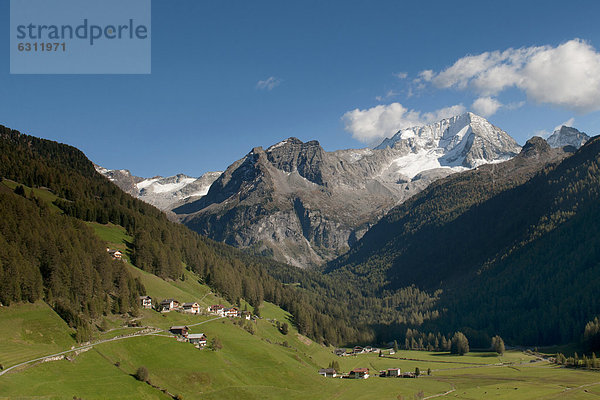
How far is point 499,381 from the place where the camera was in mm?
133875

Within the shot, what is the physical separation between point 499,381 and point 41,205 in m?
144

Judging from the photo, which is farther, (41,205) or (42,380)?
(41,205)

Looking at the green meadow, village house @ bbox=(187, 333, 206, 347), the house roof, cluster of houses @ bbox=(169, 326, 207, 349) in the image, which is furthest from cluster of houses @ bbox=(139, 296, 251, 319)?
village house @ bbox=(187, 333, 206, 347)

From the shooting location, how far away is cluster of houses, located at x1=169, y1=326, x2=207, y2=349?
11619 centimetres

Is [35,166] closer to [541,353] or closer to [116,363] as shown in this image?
[116,363]

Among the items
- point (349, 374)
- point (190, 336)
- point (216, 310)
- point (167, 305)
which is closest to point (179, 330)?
point (190, 336)

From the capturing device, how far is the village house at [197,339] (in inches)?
4577

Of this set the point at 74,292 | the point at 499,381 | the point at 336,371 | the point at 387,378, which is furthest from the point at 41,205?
the point at 499,381

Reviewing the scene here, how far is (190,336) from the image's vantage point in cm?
11738

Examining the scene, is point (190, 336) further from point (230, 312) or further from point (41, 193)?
point (41, 193)

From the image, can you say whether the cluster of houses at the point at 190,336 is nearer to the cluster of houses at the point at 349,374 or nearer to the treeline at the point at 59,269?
the treeline at the point at 59,269

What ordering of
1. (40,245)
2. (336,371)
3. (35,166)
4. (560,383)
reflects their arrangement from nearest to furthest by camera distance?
(40,245) → (560,383) → (336,371) → (35,166)

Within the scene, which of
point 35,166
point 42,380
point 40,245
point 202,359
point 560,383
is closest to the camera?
point 42,380

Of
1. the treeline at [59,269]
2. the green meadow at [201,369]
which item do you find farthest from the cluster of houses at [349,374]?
the treeline at [59,269]
